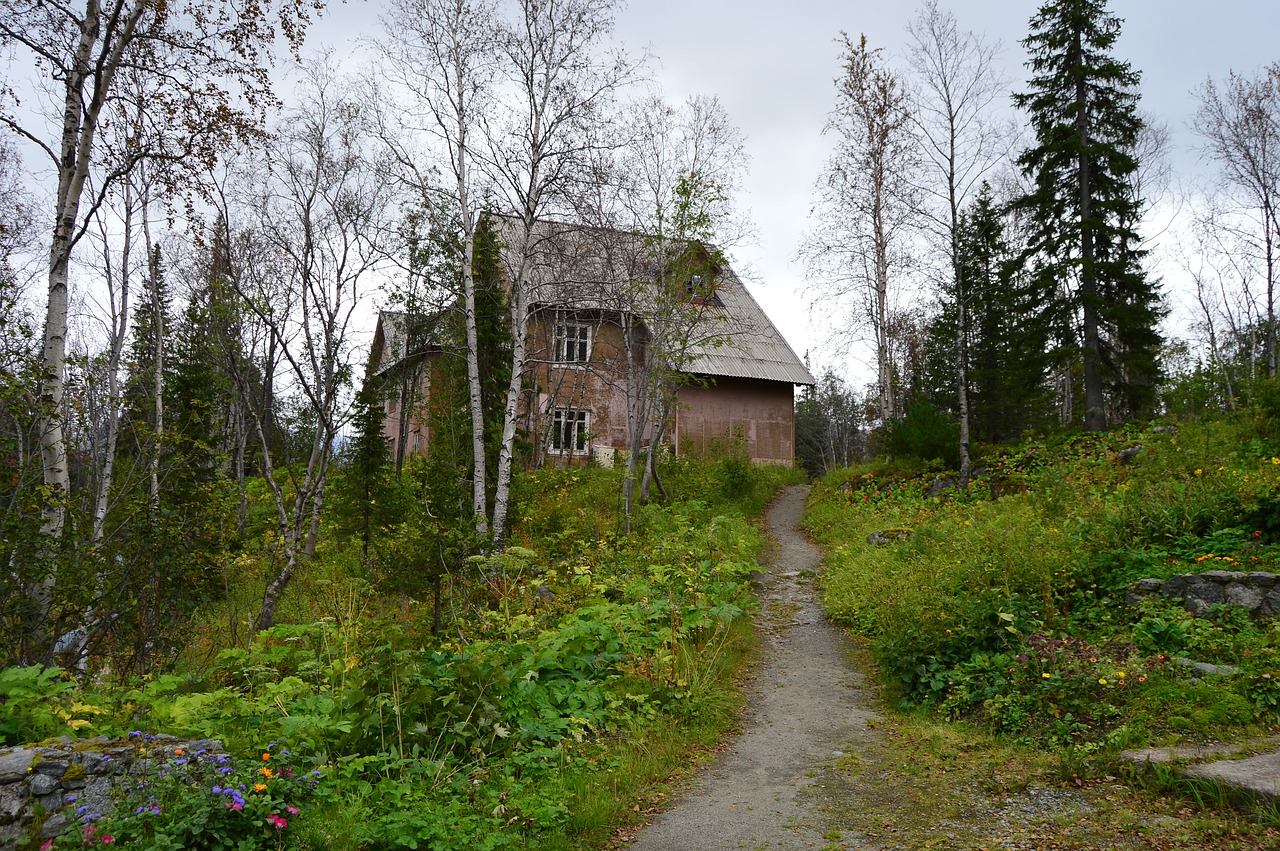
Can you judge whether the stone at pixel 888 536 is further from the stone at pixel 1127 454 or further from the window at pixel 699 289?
the window at pixel 699 289

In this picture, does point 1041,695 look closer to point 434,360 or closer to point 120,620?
point 120,620

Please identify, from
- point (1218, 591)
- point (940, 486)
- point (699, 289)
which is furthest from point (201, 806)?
point (940, 486)

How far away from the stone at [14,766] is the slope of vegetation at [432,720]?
49cm

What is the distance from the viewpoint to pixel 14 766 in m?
4.27

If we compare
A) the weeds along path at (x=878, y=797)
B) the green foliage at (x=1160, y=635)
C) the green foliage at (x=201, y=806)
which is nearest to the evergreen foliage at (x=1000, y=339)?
the green foliage at (x=1160, y=635)

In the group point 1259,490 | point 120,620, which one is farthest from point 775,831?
point 1259,490

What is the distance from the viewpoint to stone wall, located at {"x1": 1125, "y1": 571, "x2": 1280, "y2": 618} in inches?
268

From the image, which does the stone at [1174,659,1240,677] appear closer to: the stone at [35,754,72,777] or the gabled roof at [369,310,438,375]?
the stone at [35,754,72,777]

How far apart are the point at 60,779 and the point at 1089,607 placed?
876cm

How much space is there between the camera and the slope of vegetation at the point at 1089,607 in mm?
5793

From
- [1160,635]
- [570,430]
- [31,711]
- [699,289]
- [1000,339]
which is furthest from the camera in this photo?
[570,430]

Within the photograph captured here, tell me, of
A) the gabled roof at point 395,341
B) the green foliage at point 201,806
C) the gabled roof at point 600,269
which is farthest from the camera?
the gabled roof at point 395,341

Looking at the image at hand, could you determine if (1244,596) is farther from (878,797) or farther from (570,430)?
(570,430)

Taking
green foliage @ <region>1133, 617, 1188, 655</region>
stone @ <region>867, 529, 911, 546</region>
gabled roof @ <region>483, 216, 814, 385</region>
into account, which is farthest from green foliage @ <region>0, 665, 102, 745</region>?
stone @ <region>867, 529, 911, 546</region>
